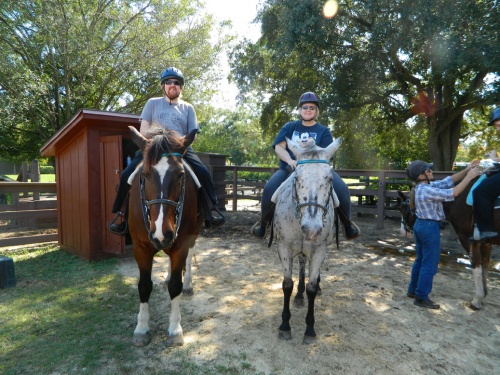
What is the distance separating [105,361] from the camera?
3203 millimetres

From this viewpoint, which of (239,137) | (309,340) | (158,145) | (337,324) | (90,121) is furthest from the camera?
(239,137)

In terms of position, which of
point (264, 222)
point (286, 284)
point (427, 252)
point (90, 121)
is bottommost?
point (286, 284)

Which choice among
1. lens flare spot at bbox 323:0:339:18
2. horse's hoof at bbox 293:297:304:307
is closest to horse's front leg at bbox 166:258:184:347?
horse's hoof at bbox 293:297:304:307

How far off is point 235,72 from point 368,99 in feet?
24.4

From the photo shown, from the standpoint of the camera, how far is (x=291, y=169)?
163 inches

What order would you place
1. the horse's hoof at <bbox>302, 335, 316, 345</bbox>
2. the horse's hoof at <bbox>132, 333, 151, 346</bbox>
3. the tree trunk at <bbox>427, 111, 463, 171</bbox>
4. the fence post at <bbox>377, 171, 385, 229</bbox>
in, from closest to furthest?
1. the horse's hoof at <bbox>132, 333, 151, 346</bbox>
2. the horse's hoof at <bbox>302, 335, 316, 345</bbox>
3. the fence post at <bbox>377, 171, 385, 229</bbox>
4. the tree trunk at <bbox>427, 111, 463, 171</bbox>

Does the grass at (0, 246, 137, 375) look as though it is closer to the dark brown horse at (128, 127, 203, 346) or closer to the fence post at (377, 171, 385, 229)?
the dark brown horse at (128, 127, 203, 346)

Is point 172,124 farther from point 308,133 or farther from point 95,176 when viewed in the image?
point 95,176

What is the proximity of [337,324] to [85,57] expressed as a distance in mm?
15071

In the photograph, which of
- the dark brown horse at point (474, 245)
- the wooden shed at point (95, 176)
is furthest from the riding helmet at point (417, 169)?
the wooden shed at point (95, 176)

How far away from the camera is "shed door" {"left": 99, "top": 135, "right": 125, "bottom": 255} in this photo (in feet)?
21.7

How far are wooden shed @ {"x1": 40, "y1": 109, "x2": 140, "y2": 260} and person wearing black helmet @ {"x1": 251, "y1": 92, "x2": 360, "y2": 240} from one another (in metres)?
3.84

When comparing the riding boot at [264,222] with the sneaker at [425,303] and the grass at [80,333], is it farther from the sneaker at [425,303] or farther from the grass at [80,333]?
the sneaker at [425,303]

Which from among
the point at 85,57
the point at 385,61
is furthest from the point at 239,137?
the point at 385,61
